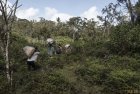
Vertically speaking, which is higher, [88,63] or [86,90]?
[88,63]

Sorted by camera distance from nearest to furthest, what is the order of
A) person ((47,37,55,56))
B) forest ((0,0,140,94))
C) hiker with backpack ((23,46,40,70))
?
forest ((0,0,140,94)), hiker with backpack ((23,46,40,70)), person ((47,37,55,56))

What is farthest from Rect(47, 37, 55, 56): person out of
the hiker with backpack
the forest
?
the hiker with backpack

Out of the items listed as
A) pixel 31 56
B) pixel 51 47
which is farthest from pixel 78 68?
pixel 51 47

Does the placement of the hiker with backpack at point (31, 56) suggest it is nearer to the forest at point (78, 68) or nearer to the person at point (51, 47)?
the forest at point (78, 68)

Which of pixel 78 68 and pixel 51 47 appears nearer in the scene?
pixel 78 68

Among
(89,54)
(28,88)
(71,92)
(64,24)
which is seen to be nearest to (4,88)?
(28,88)

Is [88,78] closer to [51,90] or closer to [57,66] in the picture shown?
[51,90]

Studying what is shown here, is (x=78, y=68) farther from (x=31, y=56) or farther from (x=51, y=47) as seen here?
(x=51, y=47)

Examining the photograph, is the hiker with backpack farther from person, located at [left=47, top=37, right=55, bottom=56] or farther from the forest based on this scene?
person, located at [left=47, top=37, right=55, bottom=56]

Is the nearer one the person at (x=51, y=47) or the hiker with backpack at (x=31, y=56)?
the hiker with backpack at (x=31, y=56)

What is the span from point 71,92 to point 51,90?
3.27 ft

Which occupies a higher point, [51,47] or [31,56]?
[51,47]

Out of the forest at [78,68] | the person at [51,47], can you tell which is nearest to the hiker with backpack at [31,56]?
the forest at [78,68]

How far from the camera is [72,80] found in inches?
614
